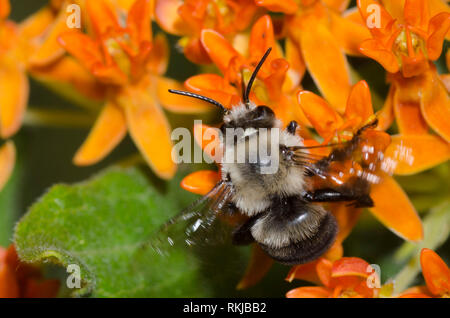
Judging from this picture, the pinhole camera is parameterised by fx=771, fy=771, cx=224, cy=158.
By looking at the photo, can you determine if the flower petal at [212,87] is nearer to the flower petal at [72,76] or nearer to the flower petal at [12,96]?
the flower petal at [72,76]

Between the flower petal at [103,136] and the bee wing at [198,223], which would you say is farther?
the flower petal at [103,136]

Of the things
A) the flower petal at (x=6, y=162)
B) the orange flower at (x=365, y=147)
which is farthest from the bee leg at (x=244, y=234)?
the flower petal at (x=6, y=162)

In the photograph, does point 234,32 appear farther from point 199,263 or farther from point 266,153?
point 199,263

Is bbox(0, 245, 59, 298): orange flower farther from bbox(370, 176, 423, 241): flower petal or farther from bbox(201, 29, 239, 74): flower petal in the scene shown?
bbox(370, 176, 423, 241): flower petal

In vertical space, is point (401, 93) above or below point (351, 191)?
above

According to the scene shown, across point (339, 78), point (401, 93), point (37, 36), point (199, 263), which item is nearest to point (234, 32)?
point (339, 78)

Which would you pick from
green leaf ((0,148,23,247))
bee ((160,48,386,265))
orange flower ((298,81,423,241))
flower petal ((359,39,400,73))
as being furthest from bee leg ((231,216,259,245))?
green leaf ((0,148,23,247))

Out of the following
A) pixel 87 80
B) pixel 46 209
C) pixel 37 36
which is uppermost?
pixel 37 36

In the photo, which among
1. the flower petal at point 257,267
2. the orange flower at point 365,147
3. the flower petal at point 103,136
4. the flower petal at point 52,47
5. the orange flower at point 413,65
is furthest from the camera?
the flower petal at point 52,47
